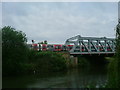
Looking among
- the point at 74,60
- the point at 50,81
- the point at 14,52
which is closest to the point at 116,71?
the point at 50,81

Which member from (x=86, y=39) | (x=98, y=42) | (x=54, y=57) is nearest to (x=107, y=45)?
(x=98, y=42)

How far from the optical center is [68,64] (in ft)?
130

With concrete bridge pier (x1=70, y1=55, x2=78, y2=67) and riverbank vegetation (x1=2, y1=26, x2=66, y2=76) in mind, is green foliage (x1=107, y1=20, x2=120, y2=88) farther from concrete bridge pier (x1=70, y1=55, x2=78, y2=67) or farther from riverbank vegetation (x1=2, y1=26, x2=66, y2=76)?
concrete bridge pier (x1=70, y1=55, x2=78, y2=67)

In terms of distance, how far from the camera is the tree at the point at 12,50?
83.6ft

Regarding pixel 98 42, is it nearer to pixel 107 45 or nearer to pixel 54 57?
pixel 107 45

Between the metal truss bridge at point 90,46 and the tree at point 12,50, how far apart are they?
57.4 feet

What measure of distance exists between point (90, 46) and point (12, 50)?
2469 centimetres

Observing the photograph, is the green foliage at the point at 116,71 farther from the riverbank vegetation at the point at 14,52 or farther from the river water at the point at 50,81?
the riverbank vegetation at the point at 14,52

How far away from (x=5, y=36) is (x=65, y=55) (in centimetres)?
1706

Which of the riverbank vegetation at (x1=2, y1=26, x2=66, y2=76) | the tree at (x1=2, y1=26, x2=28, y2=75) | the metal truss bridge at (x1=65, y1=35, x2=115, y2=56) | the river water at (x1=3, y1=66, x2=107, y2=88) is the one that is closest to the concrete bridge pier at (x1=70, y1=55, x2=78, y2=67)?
the metal truss bridge at (x1=65, y1=35, x2=115, y2=56)

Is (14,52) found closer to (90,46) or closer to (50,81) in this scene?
(50,81)

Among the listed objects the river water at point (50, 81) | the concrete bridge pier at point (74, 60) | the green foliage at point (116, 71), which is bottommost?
the river water at point (50, 81)

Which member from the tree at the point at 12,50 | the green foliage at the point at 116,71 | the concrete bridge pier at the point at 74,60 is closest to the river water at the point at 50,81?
the tree at the point at 12,50

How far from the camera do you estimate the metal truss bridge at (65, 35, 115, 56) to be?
43.9 m
